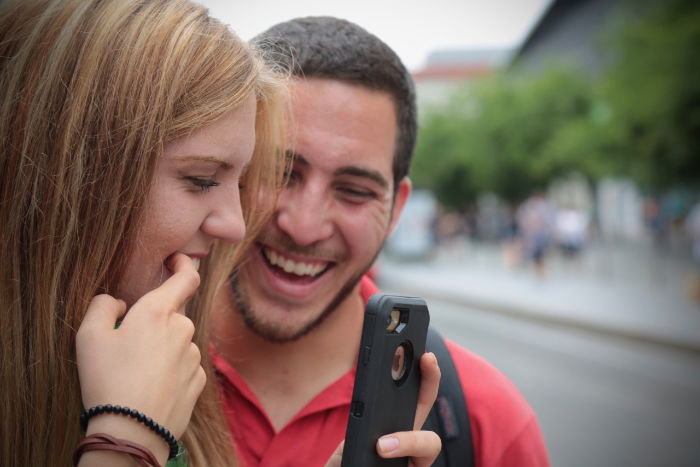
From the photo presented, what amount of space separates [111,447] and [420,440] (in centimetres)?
60

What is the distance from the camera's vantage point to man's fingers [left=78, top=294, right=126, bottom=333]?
1240 mm

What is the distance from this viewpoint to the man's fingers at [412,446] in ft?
4.20

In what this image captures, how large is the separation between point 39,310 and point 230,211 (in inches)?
17.8

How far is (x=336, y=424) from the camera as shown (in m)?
1.94

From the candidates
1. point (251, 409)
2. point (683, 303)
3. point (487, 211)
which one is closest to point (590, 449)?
point (251, 409)

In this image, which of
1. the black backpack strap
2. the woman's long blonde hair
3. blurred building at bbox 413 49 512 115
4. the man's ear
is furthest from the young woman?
blurred building at bbox 413 49 512 115

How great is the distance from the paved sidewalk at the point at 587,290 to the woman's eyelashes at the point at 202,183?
9.59 meters

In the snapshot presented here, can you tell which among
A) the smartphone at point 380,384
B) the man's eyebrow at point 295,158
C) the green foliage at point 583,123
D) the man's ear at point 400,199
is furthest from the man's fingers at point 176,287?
the green foliage at point 583,123

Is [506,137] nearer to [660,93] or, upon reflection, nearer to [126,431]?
[660,93]

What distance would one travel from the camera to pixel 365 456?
1.26 metres

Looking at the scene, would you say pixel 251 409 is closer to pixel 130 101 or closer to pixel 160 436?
pixel 160 436

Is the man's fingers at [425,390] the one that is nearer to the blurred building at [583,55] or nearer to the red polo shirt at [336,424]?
the red polo shirt at [336,424]

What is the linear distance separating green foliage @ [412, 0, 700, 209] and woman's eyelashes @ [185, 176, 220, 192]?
15.4 meters

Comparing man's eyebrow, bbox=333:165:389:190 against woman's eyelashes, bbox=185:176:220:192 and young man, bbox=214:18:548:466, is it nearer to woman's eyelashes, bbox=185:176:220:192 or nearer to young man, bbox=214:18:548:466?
young man, bbox=214:18:548:466
